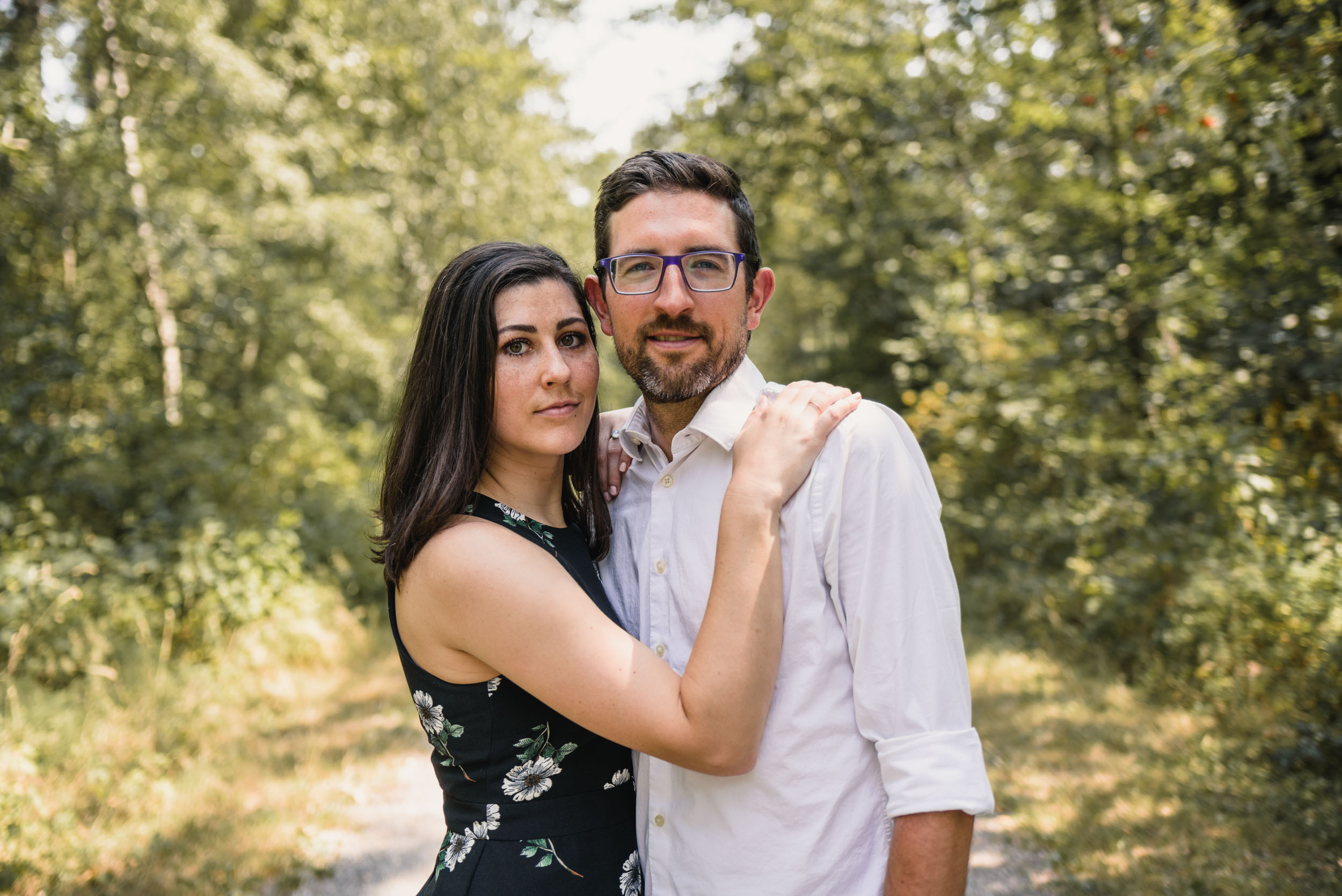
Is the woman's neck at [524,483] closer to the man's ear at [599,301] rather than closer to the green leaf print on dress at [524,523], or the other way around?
the green leaf print on dress at [524,523]

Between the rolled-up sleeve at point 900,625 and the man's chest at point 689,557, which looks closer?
the rolled-up sleeve at point 900,625

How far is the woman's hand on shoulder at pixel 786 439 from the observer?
5.57 ft

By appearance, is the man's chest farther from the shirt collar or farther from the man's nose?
the man's nose

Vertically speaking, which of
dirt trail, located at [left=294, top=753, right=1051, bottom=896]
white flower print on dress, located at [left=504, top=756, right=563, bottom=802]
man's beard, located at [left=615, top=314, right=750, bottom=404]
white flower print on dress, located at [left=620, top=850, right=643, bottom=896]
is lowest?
dirt trail, located at [left=294, top=753, right=1051, bottom=896]

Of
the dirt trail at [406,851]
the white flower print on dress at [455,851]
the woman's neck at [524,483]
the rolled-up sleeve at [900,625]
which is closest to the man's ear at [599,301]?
the woman's neck at [524,483]

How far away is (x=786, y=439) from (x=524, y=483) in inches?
27.3

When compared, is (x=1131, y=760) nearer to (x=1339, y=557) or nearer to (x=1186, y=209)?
(x=1339, y=557)

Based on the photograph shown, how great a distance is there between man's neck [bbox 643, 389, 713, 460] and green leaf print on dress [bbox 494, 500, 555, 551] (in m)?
0.34

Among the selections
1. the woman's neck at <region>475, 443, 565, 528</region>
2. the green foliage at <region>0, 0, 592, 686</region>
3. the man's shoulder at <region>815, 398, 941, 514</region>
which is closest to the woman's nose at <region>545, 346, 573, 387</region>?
the woman's neck at <region>475, 443, 565, 528</region>

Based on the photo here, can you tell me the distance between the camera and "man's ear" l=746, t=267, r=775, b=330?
6.97ft

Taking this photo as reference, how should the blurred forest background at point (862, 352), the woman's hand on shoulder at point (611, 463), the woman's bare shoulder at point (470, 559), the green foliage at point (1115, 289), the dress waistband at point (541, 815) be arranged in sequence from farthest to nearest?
the green foliage at point (1115, 289), the blurred forest background at point (862, 352), the woman's hand on shoulder at point (611, 463), the dress waistband at point (541, 815), the woman's bare shoulder at point (470, 559)

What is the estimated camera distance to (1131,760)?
14.6 feet

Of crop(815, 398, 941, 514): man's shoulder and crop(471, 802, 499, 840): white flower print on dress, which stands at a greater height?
crop(815, 398, 941, 514): man's shoulder

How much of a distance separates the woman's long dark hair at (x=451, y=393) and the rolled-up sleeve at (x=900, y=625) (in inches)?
31.9
